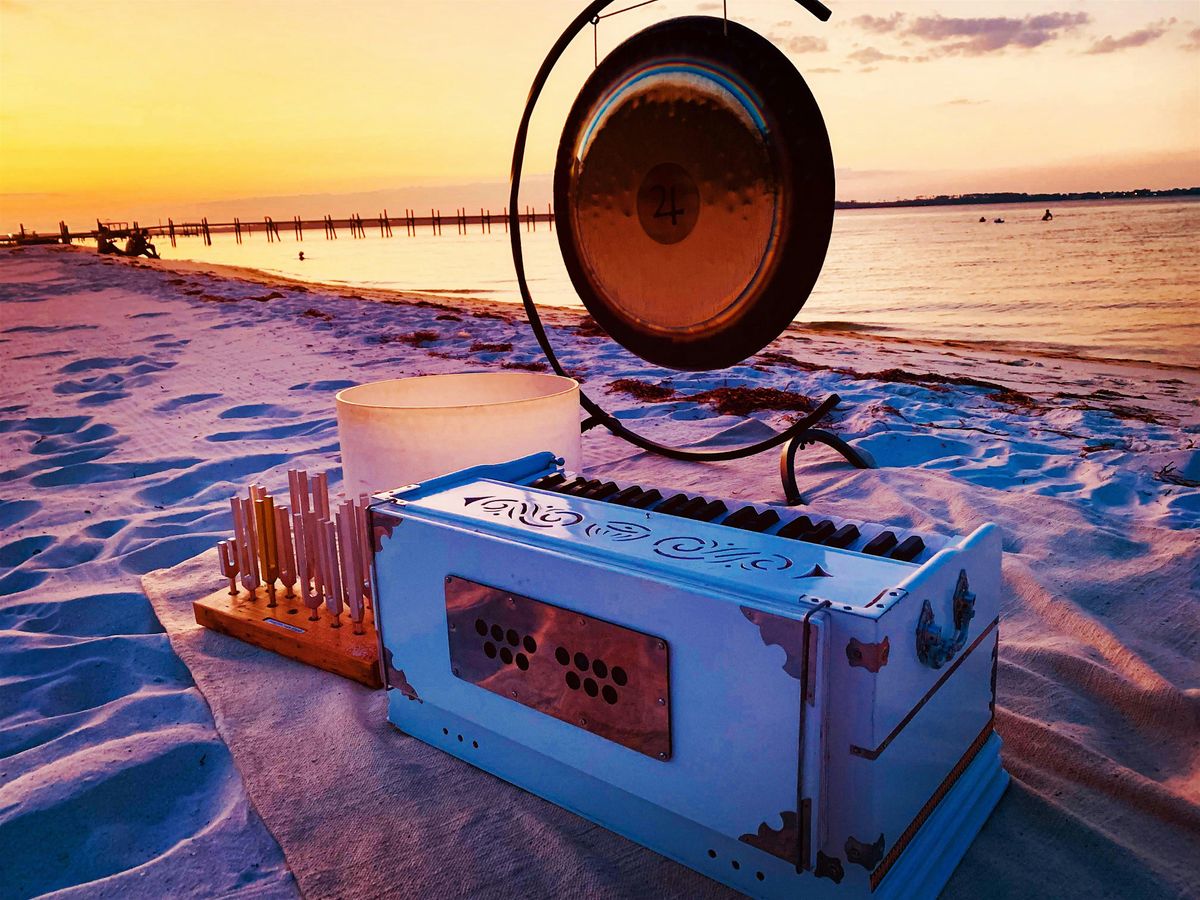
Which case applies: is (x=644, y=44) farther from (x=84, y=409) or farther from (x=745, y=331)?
(x=84, y=409)

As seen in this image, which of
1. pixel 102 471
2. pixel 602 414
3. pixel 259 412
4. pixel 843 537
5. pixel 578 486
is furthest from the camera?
pixel 259 412

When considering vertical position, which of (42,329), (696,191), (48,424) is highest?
(696,191)

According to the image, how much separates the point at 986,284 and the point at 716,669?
17.8 metres

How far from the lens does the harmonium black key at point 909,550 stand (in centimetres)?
149

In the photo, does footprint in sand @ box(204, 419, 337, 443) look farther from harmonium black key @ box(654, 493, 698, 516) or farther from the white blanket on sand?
harmonium black key @ box(654, 493, 698, 516)

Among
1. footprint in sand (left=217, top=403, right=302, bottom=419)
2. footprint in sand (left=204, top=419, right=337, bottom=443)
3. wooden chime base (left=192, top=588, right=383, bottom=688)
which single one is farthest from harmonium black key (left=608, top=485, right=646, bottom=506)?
footprint in sand (left=217, top=403, right=302, bottom=419)

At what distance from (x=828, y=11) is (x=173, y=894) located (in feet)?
8.72

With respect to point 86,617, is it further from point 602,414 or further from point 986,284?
point 986,284

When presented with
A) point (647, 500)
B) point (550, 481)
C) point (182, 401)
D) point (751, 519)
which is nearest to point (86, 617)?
point (550, 481)

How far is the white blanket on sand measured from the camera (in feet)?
5.14

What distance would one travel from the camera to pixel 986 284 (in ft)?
56.0

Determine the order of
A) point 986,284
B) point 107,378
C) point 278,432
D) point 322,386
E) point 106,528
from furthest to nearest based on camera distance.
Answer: point 986,284, point 107,378, point 322,386, point 278,432, point 106,528

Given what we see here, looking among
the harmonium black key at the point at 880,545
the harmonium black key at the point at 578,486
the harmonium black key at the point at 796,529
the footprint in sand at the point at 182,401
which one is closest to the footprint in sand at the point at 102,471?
the footprint in sand at the point at 182,401

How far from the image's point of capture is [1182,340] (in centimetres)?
1043
